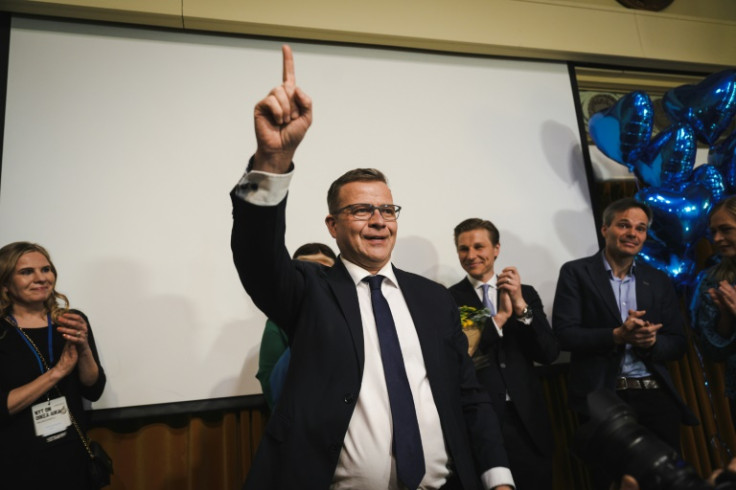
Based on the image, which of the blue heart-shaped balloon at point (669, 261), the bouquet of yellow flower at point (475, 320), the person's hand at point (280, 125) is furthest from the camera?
the blue heart-shaped balloon at point (669, 261)

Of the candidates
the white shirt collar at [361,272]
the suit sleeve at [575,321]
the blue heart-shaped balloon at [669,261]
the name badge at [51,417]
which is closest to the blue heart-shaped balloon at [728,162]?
the blue heart-shaped balloon at [669,261]

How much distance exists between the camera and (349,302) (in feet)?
4.49

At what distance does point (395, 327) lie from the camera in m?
1.39

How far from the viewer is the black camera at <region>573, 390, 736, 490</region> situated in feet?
2.42

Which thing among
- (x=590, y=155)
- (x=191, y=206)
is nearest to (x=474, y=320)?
(x=191, y=206)

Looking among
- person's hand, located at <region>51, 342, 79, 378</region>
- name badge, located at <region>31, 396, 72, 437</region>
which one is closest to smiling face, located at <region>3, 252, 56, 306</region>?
person's hand, located at <region>51, 342, 79, 378</region>

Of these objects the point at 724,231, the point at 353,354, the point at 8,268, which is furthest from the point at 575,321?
the point at 8,268

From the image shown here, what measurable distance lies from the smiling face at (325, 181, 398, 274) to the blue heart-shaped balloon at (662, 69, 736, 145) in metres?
2.41

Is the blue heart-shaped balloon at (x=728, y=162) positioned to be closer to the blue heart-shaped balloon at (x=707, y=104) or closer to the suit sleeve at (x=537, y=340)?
the blue heart-shaped balloon at (x=707, y=104)

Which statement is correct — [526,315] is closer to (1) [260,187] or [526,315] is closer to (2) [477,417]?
(2) [477,417]

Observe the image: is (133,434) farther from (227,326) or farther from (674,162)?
(674,162)

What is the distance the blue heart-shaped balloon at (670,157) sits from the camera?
289 centimetres

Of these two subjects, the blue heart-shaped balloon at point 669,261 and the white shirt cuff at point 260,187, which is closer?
the white shirt cuff at point 260,187

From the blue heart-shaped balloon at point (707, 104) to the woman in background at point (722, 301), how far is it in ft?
2.76
